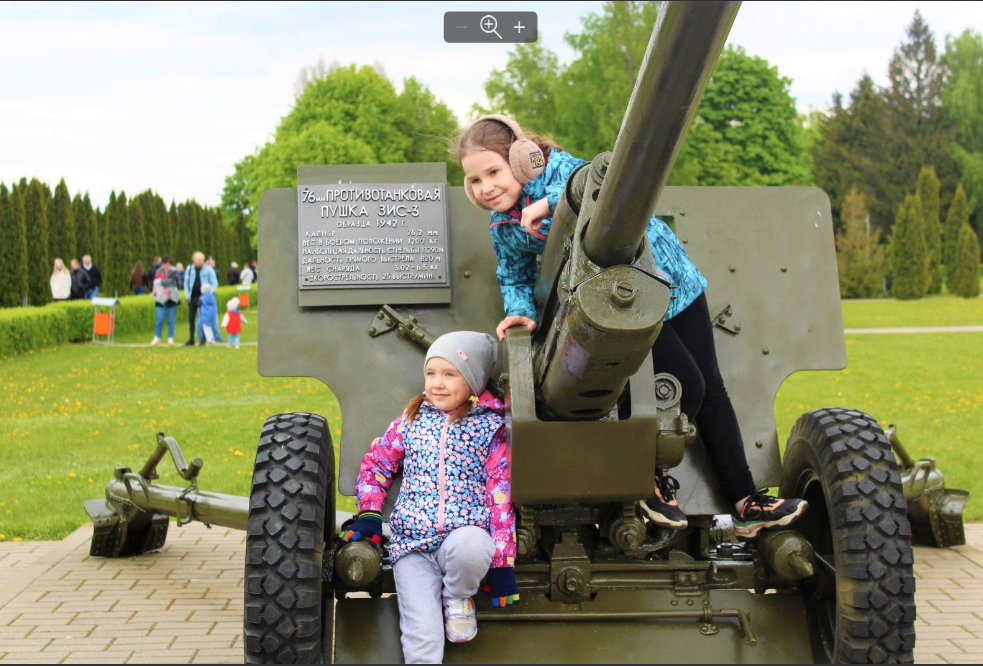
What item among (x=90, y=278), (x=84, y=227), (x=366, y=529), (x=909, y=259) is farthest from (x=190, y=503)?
(x=909, y=259)

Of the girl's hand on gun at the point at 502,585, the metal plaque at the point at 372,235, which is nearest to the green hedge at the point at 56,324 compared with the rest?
the metal plaque at the point at 372,235

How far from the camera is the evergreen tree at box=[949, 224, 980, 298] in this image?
3647 centimetres

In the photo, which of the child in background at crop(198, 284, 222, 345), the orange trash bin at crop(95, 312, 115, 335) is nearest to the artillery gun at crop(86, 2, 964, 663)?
the child in background at crop(198, 284, 222, 345)

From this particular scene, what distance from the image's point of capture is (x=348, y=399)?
4.28 metres

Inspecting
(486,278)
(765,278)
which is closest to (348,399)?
(486,278)

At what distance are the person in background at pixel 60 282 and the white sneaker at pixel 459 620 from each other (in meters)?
18.0

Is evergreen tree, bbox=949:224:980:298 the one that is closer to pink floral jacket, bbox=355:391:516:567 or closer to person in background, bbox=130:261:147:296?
person in background, bbox=130:261:147:296

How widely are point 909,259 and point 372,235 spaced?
36211mm

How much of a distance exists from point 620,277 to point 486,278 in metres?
1.78

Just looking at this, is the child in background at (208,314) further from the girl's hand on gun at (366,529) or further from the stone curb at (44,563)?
the girl's hand on gun at (366,529)

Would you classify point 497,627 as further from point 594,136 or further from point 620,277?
point 594,136

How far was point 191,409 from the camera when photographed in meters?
11.4

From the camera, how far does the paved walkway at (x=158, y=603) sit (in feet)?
14.8

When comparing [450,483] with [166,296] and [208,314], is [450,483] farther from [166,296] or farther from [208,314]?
[166,296]
